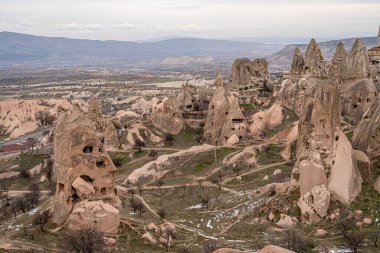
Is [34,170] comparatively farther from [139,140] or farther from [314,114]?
[314,114]

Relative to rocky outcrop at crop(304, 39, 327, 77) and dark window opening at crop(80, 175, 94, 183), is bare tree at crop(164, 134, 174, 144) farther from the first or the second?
dark window opening at crop(80, 175, 94, 183)

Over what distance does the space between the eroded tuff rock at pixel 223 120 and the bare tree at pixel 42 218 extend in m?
42.2

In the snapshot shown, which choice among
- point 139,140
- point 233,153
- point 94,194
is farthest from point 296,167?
point 139,140

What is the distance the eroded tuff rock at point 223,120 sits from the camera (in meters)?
81.4

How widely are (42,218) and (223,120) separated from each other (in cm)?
4889

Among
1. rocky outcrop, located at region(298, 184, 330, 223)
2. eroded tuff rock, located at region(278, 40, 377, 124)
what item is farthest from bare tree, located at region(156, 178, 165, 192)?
rocky outcrop, located at region(298, 184, 330, 223)

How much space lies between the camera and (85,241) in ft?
110

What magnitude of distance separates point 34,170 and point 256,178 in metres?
39.2

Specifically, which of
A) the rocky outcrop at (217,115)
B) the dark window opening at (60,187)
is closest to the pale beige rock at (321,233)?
the dark window opening at (60,187)

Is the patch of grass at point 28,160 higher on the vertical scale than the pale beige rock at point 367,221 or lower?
lower

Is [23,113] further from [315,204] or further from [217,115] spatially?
[315,204]

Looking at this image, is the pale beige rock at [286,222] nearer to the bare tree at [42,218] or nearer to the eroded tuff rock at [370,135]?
the eroded tuff rock at [370,135]

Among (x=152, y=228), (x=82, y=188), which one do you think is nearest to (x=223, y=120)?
(x=152, y=228)

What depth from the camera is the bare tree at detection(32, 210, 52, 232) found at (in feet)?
131
